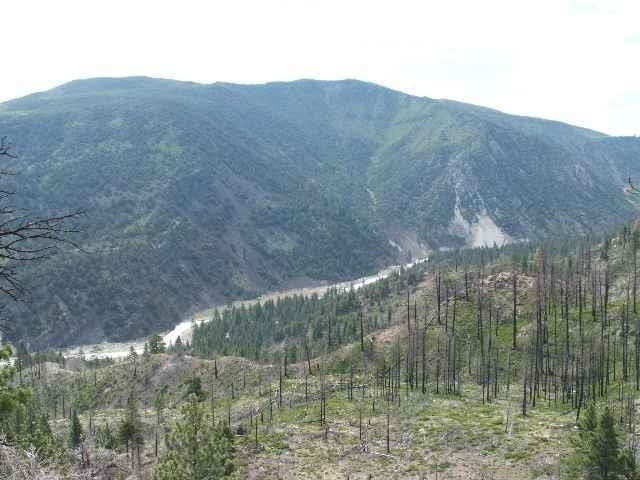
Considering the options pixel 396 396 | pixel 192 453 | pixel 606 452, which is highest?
pixel 606 452

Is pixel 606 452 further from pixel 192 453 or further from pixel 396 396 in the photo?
pixel 396 396

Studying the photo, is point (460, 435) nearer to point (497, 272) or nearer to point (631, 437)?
point (631, 437)

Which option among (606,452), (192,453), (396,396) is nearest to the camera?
(606,452)

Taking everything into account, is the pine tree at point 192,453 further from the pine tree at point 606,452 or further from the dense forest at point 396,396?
the pine tree at point 606,452

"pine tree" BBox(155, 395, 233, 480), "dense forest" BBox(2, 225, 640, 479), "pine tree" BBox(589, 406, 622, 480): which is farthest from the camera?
"dense forest" BBox(2, 225, 640, 479)

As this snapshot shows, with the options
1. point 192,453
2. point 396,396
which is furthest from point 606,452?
point 396,396

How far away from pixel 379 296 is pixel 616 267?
230 feet

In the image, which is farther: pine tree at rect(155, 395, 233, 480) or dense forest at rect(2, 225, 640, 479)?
dense forest at rect(2, 225, 640, 479)

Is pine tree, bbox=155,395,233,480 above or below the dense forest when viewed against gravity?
above

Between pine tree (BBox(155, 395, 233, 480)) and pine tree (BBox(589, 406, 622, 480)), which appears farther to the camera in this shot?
pine tree (BBox(155, 395, 233, 480))

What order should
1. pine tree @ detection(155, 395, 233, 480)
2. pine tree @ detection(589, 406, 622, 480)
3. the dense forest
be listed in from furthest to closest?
1. the dense forest
2. pine tree @ detection(155, 395, 233, 480)
3. pine tree @ detection(589, 406, 622, 480)

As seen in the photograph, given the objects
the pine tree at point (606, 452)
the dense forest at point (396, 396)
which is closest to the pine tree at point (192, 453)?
the dense forest at point (396, 396)

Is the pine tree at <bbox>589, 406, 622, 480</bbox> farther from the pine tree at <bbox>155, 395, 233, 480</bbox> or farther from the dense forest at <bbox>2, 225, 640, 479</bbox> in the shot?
the pine tree at <bbox>155, 395, 233, 480</bbox>

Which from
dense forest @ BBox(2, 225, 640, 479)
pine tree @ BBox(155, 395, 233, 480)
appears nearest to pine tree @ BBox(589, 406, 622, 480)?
dense forest @ BBox(2, 225, 640, 479)
